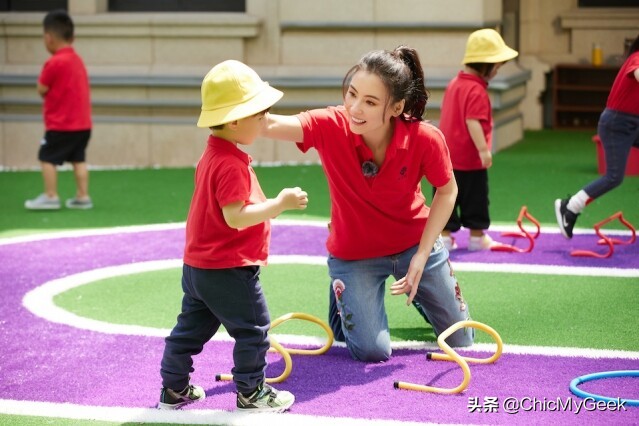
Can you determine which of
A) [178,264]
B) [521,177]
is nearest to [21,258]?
[178,264]

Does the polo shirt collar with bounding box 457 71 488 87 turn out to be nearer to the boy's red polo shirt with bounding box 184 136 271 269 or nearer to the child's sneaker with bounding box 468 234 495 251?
the child's sneaker with bounding box 468 234 495 251

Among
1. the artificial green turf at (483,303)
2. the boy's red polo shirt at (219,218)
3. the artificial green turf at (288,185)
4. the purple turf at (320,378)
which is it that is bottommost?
the artificial green turf at (288,185)

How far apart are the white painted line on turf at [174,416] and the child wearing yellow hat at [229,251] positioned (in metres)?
0.08

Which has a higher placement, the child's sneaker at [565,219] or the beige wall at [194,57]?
the beige wall at [194,57]

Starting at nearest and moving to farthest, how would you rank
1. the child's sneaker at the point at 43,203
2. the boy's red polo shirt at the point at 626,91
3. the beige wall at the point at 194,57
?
the boy's red polo shirt at the point at 626,91 → the child's sneaker at the point at 43,203 → the beige wall at the point at 194,57

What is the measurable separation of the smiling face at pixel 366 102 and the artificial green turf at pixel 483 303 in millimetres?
1228

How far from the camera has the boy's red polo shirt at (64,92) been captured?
10.5 metres

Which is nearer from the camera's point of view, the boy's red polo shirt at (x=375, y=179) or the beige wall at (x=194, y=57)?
the boy's red polo shirt at (x=375, y=179)

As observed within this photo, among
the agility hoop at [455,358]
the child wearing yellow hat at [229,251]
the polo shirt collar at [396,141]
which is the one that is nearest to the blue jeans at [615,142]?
the agility hoop at [455,358]

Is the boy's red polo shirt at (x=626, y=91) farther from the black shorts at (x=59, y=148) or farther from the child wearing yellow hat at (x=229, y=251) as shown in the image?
the black shorts at (x=59, y=148)

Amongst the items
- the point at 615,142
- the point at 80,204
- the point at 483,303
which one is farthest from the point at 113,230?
the point at 615,142

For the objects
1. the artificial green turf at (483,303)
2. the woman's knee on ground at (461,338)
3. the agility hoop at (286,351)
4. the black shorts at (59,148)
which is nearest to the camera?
the agility hoop at (286,351)

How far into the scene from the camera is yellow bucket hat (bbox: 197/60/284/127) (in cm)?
464

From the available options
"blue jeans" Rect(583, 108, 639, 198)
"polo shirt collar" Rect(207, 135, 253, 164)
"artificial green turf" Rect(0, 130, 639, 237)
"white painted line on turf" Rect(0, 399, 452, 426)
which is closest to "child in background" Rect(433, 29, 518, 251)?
"blue jeans" Rect(583, 108, 639, 198)
